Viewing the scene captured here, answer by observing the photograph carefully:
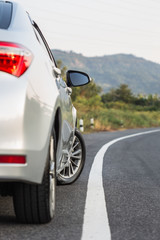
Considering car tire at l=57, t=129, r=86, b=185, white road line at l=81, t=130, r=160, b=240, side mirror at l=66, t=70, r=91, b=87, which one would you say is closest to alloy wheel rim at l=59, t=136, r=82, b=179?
car tire at l=57, t=129, r=86, b=185

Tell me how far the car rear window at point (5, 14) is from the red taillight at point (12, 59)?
32 cm

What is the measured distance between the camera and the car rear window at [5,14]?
9.98 feet

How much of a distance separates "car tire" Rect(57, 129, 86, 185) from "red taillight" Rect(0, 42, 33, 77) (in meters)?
2.36

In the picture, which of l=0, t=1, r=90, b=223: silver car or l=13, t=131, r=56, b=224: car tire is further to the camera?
l=13, t=131, r=56, b=224: car tire

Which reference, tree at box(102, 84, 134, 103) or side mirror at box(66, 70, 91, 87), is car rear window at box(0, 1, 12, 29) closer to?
side mirror at box(66, 70, 91, 87)

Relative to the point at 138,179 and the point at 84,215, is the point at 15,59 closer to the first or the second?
the point at 84,215

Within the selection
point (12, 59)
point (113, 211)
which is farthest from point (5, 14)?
point (113, 211)

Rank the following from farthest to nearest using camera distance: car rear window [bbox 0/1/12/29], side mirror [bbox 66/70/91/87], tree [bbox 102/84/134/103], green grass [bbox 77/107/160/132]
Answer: tree [bbox 102/84/134/103]
green grass [bbox 77/107/160/132]
side mirror [bbox 66/70/91/87]
car rear window [bbox 0/1/12/29]

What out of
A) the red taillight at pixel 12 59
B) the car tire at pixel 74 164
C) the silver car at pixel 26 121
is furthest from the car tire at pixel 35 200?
→ the car tire at pixel 74 164

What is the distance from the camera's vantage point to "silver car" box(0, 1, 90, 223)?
263 cm

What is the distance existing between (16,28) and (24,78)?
496 mm

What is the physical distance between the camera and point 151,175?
622cm

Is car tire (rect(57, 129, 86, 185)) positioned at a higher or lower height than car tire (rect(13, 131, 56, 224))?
lower

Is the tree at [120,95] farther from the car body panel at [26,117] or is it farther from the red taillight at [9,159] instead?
the red taillight at [9,159]
